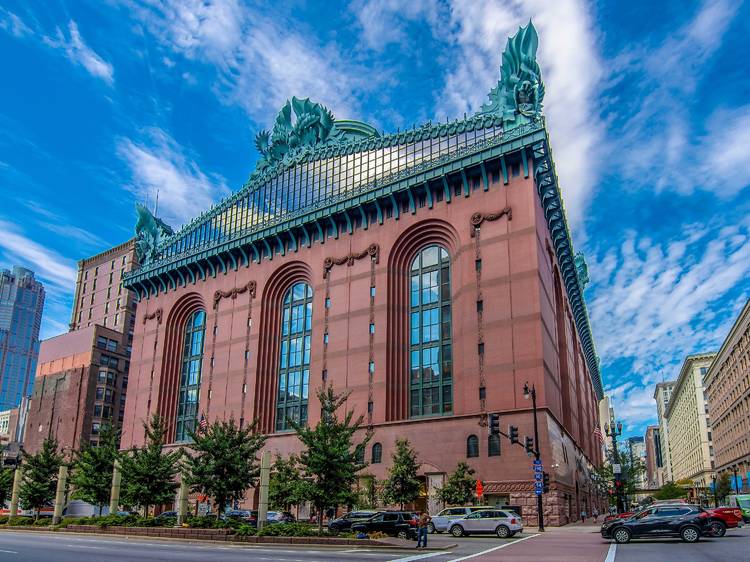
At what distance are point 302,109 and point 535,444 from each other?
151ft

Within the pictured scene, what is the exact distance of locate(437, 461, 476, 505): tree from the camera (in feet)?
146

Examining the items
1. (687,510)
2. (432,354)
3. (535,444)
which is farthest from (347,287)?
(687,510)

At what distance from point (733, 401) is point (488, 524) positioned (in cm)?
7026

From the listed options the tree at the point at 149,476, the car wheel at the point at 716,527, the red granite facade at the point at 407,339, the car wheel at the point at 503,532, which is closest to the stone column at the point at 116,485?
the tree at the point at 149,476

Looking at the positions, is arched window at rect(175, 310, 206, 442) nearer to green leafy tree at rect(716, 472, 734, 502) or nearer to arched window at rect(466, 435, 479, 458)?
arched window at rect(466, 435, 479, 458)

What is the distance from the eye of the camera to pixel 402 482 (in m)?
45.8

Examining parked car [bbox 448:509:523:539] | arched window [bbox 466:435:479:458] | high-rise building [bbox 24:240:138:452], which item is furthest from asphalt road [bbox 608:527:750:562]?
high-rise building [bbox 24:240:138:452]

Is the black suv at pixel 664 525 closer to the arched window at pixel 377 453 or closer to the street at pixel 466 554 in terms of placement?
the street at pixel 466 554

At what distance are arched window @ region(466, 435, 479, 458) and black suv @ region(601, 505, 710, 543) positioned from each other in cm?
1816

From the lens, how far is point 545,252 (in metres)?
55.4

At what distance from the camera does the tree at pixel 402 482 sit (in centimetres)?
4566

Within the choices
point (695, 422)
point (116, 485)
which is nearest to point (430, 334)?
point (116, 485)

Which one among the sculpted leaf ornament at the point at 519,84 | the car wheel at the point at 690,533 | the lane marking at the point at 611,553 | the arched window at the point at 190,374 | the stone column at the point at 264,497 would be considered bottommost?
the lane marking at the point at 611,553

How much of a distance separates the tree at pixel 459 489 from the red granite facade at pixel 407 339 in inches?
71.1
